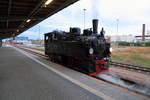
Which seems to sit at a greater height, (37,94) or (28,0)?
Answer: (28,0)

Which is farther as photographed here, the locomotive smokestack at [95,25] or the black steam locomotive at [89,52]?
the locomotive smokestack at [95,25]

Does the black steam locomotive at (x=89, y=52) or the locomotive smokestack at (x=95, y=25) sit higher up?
the locomotive smokestack at (x=95, y=25)

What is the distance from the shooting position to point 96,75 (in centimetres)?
890

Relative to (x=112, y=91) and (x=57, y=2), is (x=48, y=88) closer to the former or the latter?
(x=112, y=91)

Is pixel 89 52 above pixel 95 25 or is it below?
below

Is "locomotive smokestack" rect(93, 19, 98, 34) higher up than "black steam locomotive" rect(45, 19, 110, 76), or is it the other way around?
"locomotive smokestack" rect(93, 19, 98, 34)

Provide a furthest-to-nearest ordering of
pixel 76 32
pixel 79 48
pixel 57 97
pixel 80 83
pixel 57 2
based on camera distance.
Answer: pixel 57 2 < pixel 76 32 < pixel 79 48 < pixel 80 83 < pixel 57 97

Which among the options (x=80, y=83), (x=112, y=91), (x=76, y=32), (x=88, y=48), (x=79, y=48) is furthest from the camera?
(x=76, y=32)

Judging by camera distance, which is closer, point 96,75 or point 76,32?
point 96,75

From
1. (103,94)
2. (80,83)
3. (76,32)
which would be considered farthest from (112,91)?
(76,32)

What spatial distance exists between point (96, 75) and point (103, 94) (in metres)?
3.95

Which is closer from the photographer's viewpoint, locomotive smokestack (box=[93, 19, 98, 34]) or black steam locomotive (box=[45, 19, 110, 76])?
Answer: black steam locomotive (box=[45, 19, 110, 76])

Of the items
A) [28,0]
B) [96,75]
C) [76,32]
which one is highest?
[28,0]

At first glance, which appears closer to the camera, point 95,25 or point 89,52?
point 89,52
